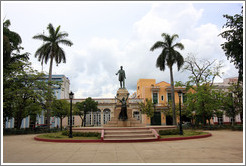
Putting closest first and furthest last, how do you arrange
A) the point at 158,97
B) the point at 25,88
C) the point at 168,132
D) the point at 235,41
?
the point at 235,41 → the point at 168,132 → the point at 25,88 → the point at 158,97

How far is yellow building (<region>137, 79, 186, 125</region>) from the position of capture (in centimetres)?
4312

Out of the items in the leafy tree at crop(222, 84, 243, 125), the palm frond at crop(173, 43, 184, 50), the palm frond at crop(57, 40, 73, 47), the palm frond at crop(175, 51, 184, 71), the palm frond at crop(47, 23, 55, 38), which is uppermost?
the palm frond at crop(47, 23, 55, 38)

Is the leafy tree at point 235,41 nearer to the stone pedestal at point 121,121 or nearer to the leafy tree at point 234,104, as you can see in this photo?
the stone pedestal at point 121,121

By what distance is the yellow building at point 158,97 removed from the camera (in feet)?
141

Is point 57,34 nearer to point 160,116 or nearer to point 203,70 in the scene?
point 203,70

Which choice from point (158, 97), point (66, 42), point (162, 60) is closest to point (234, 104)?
point (162, 60)

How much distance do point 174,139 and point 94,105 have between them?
78.8ft

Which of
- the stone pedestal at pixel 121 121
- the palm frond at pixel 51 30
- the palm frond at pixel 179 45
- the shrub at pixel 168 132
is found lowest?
the shrub at pixel 168 132

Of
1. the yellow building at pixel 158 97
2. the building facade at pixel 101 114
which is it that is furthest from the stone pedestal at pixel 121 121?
the yellow building at pixel 158 97

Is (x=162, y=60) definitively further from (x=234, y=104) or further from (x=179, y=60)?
(x=234, y=104)

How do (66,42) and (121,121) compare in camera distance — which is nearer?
(121,121)

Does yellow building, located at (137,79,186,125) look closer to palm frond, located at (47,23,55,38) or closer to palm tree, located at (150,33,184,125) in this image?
palm tree, located at (150,33,184,125)

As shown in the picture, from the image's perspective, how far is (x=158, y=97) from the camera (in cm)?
4506

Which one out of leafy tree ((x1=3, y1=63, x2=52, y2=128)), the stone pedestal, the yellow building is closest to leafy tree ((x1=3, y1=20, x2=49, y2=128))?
leafy tree ((x1=3, y1=63, x2=52, y2=128))
